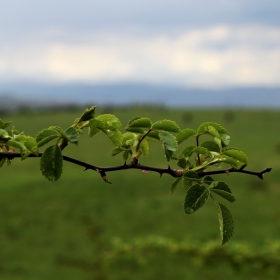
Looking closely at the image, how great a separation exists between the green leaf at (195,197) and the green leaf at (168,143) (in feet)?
0.41

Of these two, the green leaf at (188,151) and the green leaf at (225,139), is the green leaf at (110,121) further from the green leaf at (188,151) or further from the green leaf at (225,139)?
the green leaf at (225,139)

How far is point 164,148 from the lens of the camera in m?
1.26

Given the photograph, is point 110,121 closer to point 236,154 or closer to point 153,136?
point 153,136

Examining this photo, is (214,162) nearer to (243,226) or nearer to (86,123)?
(86,123)

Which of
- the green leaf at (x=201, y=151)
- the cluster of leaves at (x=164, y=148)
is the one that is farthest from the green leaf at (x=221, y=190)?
the green leaf at (x=201, y=151)

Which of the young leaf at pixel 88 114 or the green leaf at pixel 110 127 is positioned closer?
the young leaf at pixel 88 114

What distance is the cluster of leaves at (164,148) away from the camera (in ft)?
3.77

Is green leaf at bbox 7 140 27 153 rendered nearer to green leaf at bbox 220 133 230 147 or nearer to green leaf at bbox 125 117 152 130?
green leaf at bbox 125 117 152 130

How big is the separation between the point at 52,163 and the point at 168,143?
352mm

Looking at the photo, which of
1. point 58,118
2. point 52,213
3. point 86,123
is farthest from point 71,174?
point 86,123

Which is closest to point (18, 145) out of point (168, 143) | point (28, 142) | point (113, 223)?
point (28, 142)

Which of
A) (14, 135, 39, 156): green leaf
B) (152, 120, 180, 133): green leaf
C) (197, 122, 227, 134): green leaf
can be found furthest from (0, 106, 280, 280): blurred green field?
(14, 135, 39, 156): green leaf

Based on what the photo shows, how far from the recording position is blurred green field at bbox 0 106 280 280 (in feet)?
40.9

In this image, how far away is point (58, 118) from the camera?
4403 cm
